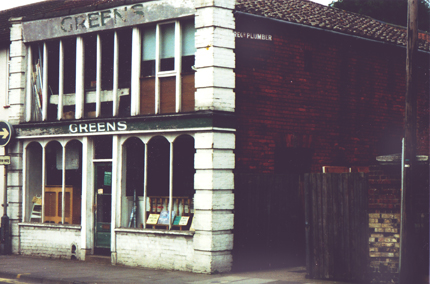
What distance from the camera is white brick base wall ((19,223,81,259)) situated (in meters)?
15.0

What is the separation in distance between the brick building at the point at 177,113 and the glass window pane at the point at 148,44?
0.04 meters

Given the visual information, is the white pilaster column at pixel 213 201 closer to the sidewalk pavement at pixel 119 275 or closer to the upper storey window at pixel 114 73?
the sidewalk pavement at pixel 119 275

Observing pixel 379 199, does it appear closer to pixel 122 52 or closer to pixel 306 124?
pixel 306 124

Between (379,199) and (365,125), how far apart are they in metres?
5.30

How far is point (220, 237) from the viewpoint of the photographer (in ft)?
40.6

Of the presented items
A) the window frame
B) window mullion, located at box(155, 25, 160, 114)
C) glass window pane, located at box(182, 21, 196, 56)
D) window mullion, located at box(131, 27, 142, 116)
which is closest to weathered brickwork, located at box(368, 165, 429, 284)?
glass window pane, located at box(182, 21, 196, 56)

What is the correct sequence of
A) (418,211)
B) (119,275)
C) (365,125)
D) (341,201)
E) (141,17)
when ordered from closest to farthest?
1. (418,211)
2. (341,201)
3. (119,275)
4. (141,17)
5. (365,125)

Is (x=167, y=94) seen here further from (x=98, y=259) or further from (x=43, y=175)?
(x=43, y=175)

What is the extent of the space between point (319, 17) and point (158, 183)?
608 centimetres

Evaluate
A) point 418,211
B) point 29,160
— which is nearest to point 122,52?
point 29,160

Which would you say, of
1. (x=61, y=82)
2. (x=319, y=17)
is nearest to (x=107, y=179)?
(x=61, y=82)

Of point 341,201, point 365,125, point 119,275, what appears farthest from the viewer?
point 365,125

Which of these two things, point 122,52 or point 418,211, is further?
point 122,52

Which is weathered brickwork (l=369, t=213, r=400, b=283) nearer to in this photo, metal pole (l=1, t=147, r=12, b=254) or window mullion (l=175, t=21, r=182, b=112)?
window mullion (l=175, t=21, r=182, b=112)
